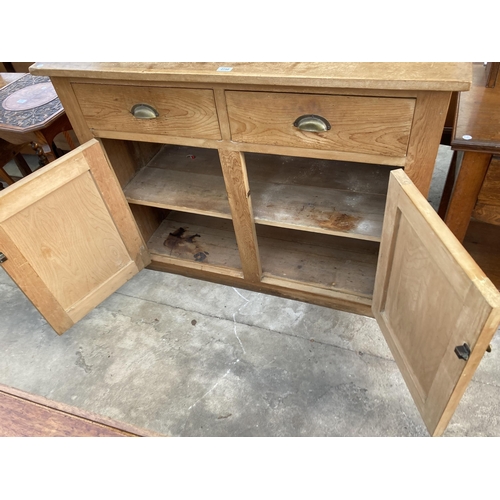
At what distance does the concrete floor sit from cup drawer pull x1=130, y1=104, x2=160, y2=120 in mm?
845

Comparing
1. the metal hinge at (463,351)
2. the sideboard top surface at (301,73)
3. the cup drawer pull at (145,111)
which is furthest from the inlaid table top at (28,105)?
the metal hinge at (463,351)

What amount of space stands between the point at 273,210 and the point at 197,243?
562mm

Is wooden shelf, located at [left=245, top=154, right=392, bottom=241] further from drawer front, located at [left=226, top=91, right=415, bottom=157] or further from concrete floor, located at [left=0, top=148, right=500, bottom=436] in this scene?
concrete floor, located at [left=0, top=148, right=500, bottom=436]

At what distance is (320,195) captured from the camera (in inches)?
58.3

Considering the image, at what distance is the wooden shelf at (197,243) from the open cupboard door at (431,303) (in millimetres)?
739

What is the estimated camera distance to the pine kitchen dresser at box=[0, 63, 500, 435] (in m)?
A: 0.95

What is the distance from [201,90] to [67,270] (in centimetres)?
85

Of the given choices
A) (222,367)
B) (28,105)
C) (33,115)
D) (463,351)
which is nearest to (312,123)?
(463,351)

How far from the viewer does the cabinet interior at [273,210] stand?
1.43 meters

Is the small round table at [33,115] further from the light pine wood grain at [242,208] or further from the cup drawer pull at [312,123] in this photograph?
the cup drawer pull at [312,123]

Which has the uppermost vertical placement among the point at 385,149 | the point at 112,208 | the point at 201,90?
the point at 201,90

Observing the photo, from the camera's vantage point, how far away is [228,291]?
181 centimetres
